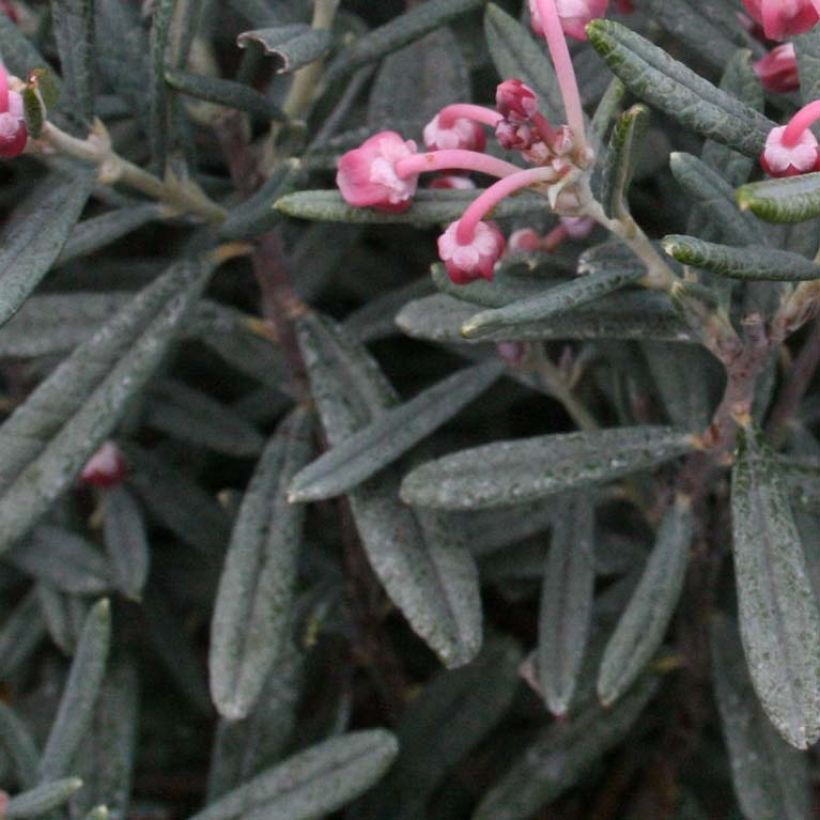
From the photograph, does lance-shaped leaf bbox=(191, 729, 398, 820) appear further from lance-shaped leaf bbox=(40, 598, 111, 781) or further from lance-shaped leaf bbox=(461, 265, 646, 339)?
lance-shaped leaf bbox=(461, 265, 646, 339)

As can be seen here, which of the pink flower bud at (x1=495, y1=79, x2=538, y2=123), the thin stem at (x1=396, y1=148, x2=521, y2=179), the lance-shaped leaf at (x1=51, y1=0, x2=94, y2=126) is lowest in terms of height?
the thin stem at (x1=396, y1=148, x2=521, y2=179)

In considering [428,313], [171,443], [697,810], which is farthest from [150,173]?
[697,810]

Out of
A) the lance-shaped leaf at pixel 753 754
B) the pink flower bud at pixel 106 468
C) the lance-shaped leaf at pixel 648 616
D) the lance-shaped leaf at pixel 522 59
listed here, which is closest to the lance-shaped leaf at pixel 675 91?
the lance-shaped leaf at pixel 522 59

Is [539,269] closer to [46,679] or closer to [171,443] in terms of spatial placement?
[171,443]

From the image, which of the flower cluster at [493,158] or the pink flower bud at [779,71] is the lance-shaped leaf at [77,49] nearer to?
the flower cluster at [493,158]

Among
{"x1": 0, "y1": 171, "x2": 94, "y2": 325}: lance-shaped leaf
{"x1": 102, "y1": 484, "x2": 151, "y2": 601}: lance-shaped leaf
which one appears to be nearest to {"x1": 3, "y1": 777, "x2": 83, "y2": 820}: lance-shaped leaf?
{"x1": 102, "y1": 484, "x2": 151, "y2": 601}: lance-shaped leaf

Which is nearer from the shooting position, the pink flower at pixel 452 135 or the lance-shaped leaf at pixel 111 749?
the pink flower at pixel 452 135

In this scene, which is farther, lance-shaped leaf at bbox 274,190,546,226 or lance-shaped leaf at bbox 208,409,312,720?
lance-shaped leaf at bbox 208,409,312,720
